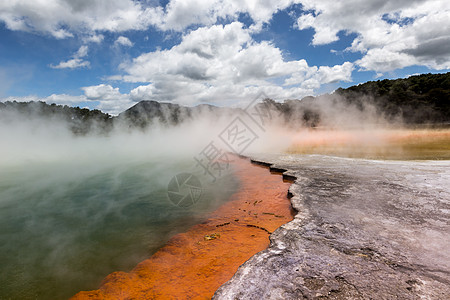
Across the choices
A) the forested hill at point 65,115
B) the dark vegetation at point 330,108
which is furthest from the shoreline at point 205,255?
the forested hill at point 65,115

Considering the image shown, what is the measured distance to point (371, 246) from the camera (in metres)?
2.39

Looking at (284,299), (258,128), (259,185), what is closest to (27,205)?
(259,185)

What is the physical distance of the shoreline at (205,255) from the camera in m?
2.46

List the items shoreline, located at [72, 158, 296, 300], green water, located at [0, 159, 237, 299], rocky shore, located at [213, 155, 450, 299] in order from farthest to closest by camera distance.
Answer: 1. green water, located at [0, 159, 237, 299]
2. shoreline, located at [72, 158, 296, 300]
3. rocky shore, located at [213, 155, 450, 299]

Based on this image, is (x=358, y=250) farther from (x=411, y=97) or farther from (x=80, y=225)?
(x=411, y=97)

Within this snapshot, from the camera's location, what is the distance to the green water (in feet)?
9.55

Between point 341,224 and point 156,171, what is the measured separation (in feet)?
25.0

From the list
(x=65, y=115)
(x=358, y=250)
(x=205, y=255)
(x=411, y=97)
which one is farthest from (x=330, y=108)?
(x=65, y=115)

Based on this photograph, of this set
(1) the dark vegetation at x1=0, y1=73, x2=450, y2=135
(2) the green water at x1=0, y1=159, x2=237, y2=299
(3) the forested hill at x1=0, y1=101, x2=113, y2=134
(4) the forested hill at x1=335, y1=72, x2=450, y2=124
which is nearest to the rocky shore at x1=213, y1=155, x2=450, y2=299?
(2) the green water at x1=0, y1=159, x2=237, y2=299

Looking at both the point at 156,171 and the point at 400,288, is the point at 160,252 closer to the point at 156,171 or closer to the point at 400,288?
the point at 400,288

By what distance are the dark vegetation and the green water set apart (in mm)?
18357

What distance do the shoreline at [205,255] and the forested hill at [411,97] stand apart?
2429 cm

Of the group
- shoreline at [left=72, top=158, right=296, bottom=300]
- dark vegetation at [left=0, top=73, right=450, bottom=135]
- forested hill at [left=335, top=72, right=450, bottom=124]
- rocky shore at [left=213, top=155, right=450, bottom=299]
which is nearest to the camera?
rocky shore at [left=213, top=155, right=450, bottom=299]

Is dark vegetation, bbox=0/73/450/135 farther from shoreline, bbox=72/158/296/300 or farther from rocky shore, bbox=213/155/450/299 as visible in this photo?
rocky shore, bbox=213/155/450/299
